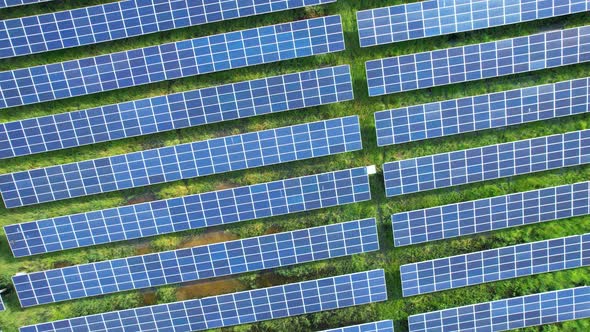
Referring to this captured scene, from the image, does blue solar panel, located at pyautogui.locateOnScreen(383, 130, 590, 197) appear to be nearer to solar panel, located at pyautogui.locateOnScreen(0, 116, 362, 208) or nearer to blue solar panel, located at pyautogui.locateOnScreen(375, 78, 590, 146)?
blue solar panel, located at pyautogui.locateOnScreen(375, 78, 590, 146)

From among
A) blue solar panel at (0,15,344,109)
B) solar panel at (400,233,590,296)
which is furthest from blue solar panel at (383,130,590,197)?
blue solar panel at (0,15,344,109)

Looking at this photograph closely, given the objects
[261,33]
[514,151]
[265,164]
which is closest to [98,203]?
[265,164]

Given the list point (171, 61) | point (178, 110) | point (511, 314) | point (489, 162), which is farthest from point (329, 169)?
point (511, 314)

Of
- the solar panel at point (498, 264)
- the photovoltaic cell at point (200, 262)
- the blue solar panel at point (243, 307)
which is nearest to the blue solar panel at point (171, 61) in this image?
the photovoltaic cell at point (200, 262)

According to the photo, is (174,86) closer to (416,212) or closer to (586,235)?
(416,212)

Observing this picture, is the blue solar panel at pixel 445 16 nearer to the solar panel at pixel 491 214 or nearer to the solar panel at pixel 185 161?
the solar panel at pixel 185 161

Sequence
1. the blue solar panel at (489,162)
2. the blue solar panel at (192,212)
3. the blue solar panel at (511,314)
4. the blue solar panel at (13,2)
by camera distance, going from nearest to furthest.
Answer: the blue solar panel at (13,2)
the blue solar panel at (489,162)
the blue solar panel at (192,212)
the blue solar panel at (511,314)
